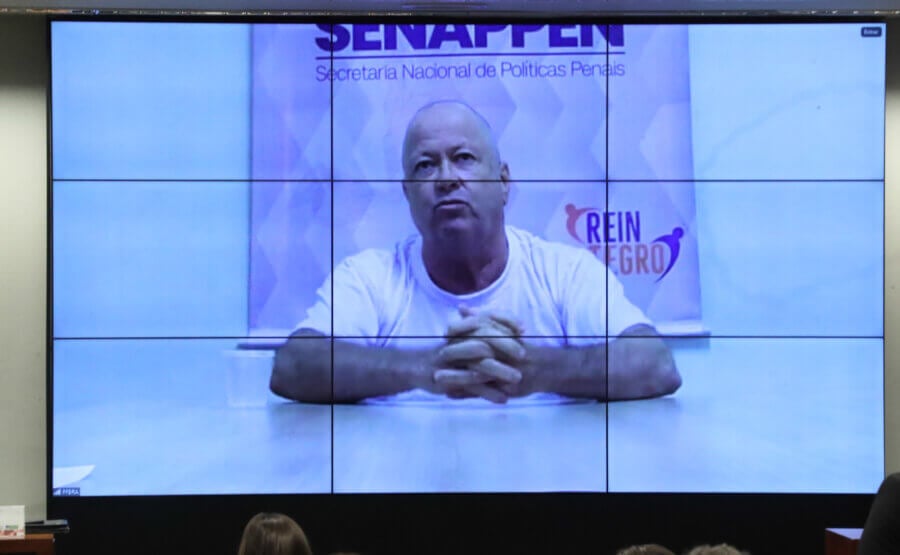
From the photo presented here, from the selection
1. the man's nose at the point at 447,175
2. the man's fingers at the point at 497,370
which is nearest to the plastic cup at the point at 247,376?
the man's fingers at the point at 497,370

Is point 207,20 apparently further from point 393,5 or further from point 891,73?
point 891,73

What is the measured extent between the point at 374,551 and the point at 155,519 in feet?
3.97

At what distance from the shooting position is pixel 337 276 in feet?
22.0

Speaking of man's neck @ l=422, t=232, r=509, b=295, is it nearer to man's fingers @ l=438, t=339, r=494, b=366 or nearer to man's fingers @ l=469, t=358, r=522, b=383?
man's fingers @ l=438, t=339, r=494, b=366

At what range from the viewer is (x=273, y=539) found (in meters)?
3.28

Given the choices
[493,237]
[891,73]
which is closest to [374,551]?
[493,237]

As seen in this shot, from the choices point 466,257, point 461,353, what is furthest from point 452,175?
point 461,353

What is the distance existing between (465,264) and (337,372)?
0.92 m

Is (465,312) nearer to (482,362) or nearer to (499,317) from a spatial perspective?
(499,317)

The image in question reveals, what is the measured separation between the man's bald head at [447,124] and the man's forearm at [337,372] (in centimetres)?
102

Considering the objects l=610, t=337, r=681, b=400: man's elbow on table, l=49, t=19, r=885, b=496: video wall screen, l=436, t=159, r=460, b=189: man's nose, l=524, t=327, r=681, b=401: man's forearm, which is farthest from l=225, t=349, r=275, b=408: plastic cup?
l=610, t=337, r=681, b=400: man's elbow on table

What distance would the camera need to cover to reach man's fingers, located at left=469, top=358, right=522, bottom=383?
6672 mm

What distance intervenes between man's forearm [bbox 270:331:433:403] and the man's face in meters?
0.74

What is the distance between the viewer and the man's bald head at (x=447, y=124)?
265 inches
